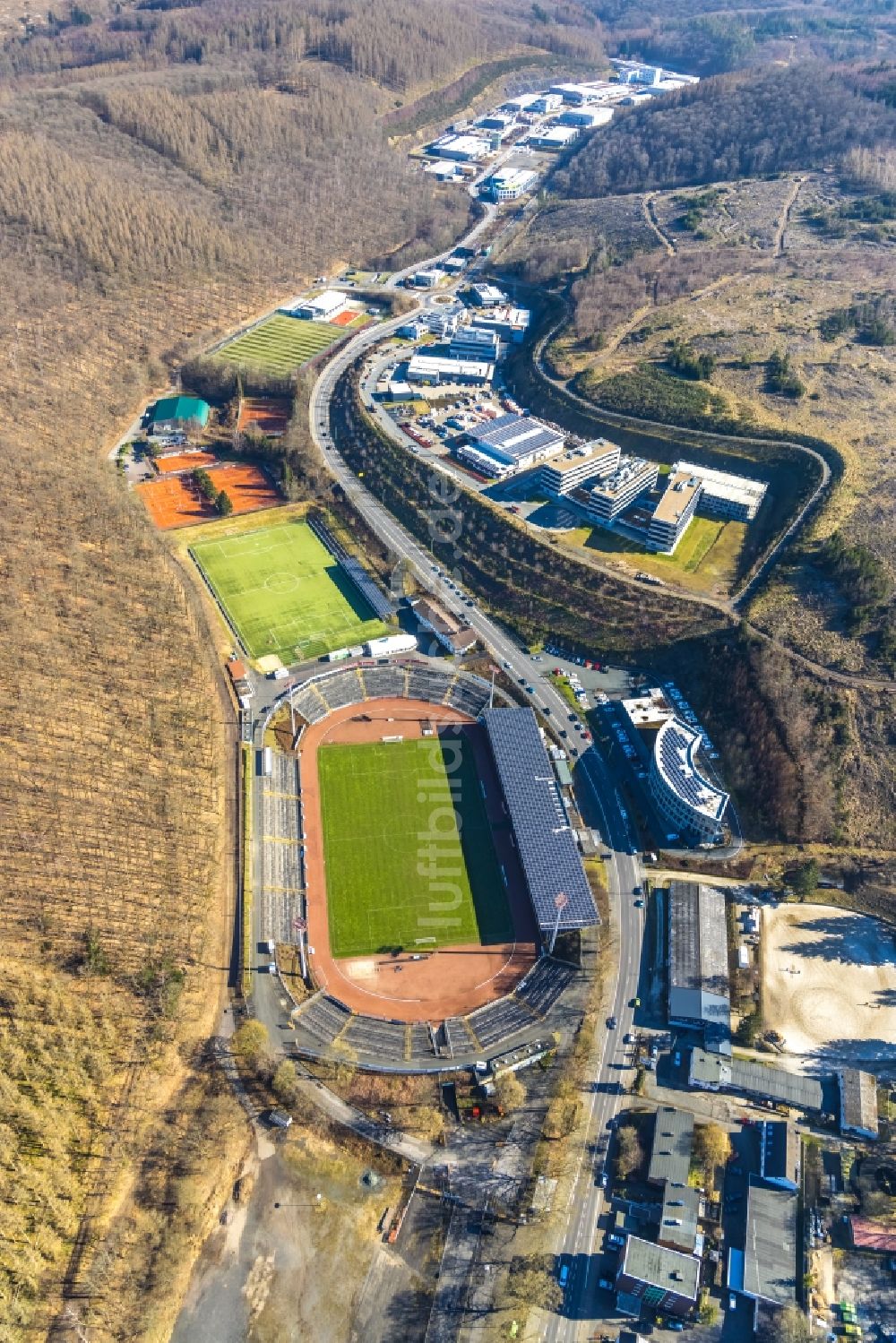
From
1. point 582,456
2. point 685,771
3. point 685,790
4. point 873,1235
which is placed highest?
point 582,456

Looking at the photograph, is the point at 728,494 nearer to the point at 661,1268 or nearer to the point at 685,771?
the point at 685,771

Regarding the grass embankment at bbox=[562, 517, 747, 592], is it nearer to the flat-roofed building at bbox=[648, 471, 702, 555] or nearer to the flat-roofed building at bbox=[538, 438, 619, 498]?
the flat-roofed building at bbox=[648, 471, 702, 555]

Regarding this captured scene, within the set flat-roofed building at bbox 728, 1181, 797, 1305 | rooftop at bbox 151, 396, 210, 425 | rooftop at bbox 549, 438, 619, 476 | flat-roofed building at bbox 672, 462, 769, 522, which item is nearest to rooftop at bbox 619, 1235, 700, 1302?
flat-roofed building at bbox 728, 1181, 797, 1305

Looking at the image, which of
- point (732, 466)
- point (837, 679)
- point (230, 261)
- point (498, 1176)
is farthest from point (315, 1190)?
point (230, 261)

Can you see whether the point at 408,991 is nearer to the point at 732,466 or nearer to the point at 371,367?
the point at 732,466

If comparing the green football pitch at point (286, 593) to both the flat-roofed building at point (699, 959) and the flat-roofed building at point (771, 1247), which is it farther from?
the flat-roofed building at point (771, 1247)

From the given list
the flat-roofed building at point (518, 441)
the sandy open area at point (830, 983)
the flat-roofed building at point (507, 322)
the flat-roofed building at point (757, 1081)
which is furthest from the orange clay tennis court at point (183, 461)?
the flat-roofed building at point (757, 1081)

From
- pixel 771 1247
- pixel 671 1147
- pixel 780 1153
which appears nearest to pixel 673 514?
pixel 780 1153
